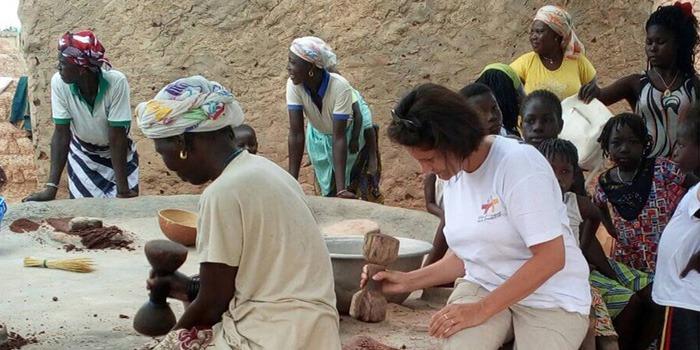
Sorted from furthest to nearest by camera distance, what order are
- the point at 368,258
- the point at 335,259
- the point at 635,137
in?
the point at 635,137
the point at 335,259
the point at 368,258

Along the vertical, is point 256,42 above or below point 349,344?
above

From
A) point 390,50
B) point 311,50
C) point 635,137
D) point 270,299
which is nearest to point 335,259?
point 270,299

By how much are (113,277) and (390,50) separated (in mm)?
4147

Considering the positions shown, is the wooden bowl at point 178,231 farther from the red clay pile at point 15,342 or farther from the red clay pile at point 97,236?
the red clay pile at point 15,342

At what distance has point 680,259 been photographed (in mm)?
3387

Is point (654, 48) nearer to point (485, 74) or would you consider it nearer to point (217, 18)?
point (485, 74)

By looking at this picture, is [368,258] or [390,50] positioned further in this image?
[390,50]

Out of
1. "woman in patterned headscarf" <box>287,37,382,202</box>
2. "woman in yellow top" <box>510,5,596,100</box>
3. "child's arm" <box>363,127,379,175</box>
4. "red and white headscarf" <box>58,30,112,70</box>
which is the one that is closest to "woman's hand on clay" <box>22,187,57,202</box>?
"red and white headscarf" <box>58,30,112,70</box>

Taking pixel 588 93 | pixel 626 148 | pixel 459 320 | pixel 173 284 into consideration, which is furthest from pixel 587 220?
pixel 173 284

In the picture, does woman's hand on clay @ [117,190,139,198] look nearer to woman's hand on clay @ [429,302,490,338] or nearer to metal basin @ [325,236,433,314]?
metal basin @ [325,236,433,314]

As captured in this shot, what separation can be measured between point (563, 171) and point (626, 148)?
21.4 inches

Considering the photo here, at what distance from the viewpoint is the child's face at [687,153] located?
3447mm

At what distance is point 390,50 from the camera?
8188 mm

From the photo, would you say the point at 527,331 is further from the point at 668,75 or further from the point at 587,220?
the point at 668,75
